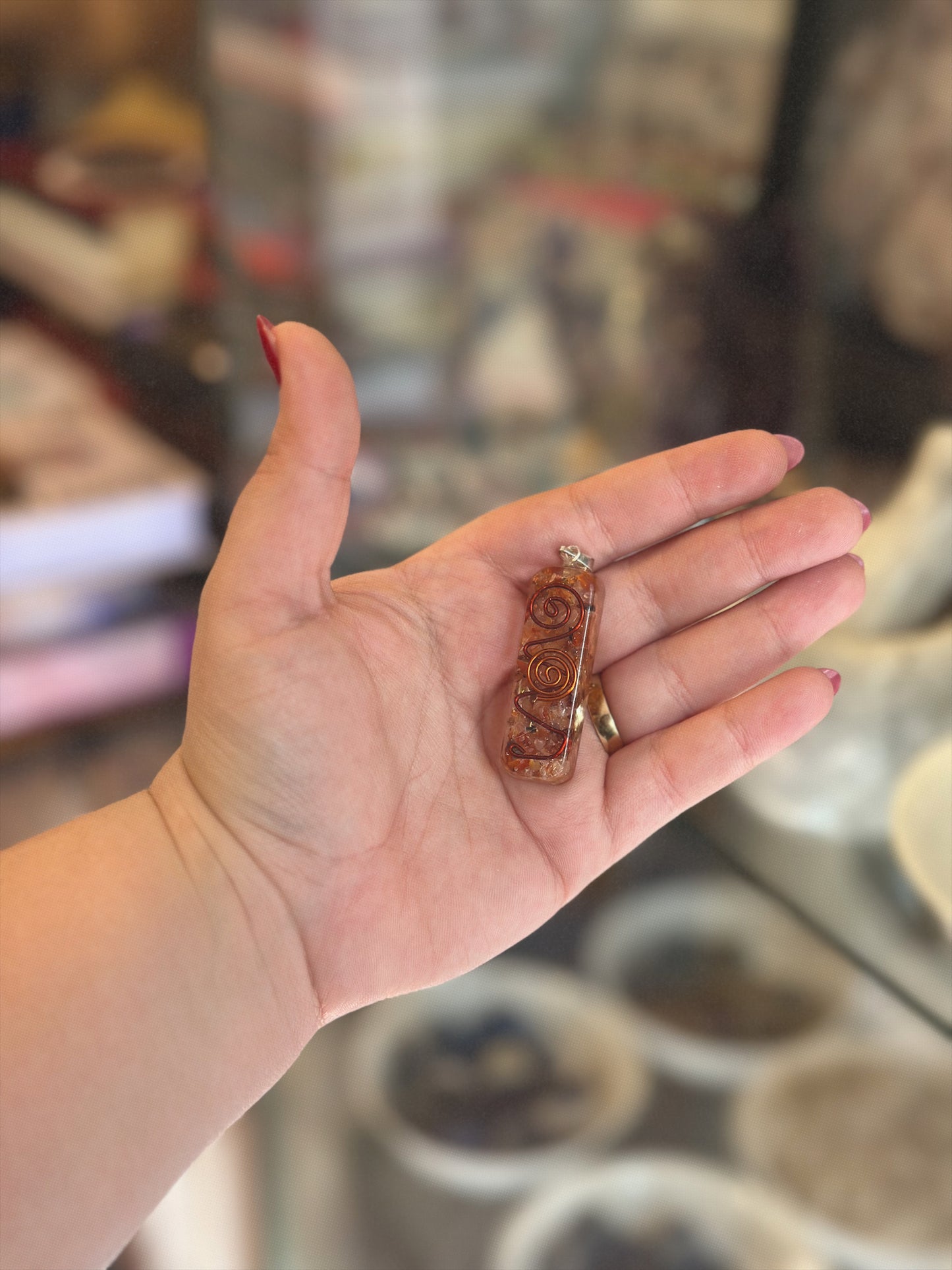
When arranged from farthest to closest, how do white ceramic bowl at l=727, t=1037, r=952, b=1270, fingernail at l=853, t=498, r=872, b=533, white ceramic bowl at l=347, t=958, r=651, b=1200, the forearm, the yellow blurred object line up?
the yellow blurred object → white ceramic bowl at l=347, t=958, r=651, b=1200 → white ceramic bowl at l=727, t=1037, r=952, b=1270 → fingernail at l=853, t=498, r=872, b=533 → the forearm

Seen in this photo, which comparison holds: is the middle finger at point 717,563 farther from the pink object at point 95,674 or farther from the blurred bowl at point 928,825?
the pink object at point 95,674

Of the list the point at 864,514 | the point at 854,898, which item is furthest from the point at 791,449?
the point at 854,898

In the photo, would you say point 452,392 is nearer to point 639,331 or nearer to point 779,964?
point 639,331

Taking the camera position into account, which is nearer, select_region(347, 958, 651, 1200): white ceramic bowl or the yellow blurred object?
select_region(347, 958, 651, 1200): white ceramic bowl

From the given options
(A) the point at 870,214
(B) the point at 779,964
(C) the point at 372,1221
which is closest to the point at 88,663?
(C) the point at 372,1221

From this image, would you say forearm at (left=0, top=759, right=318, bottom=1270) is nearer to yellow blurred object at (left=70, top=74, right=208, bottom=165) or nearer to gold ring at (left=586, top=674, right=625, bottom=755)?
gold ring at (left=586, top=674, right=625, bottom=755)

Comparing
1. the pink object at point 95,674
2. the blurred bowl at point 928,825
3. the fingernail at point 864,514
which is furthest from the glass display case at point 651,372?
the pink object at point 95,674

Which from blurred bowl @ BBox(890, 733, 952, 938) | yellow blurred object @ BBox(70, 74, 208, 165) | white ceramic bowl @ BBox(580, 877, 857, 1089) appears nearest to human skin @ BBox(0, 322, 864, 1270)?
blurred bowl @ BBox(890, 733, 952, 938)
